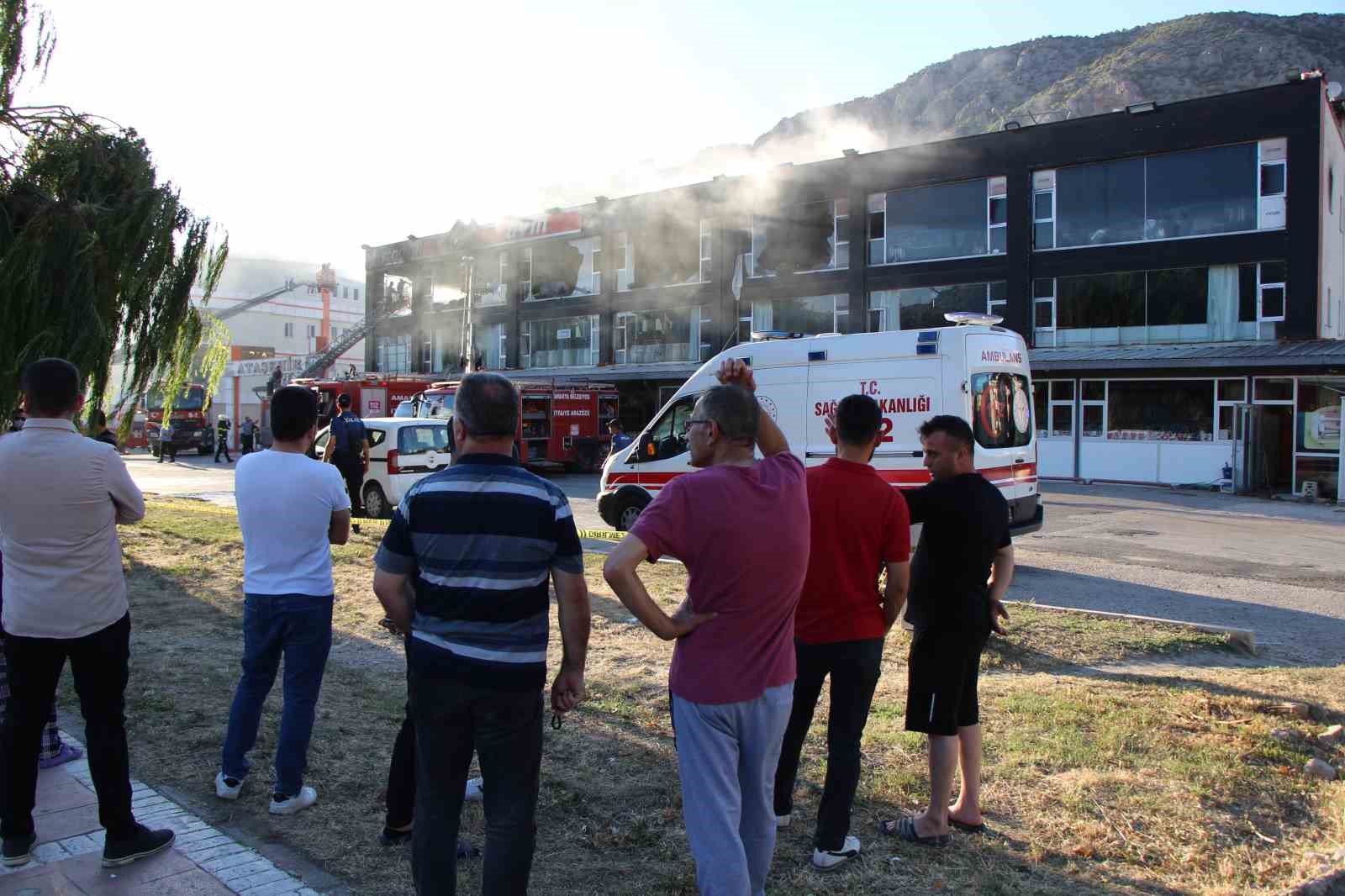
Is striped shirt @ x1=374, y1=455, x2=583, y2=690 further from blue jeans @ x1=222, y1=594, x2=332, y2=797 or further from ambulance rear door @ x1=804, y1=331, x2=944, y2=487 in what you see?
ambulance rear door @ x1=804, y1=331, x2=944, y2=487

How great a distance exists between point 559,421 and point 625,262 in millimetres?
11990

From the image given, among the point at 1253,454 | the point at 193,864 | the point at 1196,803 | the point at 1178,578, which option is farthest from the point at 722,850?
the point at 1253,454

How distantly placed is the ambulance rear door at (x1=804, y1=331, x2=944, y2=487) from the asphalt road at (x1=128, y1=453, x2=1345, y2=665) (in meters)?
1.82

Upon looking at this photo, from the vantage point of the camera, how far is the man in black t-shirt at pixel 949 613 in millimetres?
3934

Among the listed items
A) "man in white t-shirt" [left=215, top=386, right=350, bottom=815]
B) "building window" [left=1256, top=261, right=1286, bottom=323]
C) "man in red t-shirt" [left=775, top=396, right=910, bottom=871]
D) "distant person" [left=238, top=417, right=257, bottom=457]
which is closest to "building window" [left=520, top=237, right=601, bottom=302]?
"distant person" [left=238, top=417, right=257, bottom=457]

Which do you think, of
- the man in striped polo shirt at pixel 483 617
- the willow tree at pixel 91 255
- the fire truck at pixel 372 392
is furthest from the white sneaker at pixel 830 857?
the fire truck at pixel 372 392

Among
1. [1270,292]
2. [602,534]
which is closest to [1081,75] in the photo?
[1270,292]

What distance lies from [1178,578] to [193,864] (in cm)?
1036

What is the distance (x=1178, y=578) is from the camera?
35.9 ft

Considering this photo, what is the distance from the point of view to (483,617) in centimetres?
288

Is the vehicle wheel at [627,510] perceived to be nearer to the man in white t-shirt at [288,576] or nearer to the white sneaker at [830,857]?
the man in white t-shirt at [288,576]

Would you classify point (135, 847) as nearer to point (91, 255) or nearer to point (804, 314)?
point (91, 255)

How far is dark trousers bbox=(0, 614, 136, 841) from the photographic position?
12.2 ft

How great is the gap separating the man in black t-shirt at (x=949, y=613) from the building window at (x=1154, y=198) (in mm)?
25335
